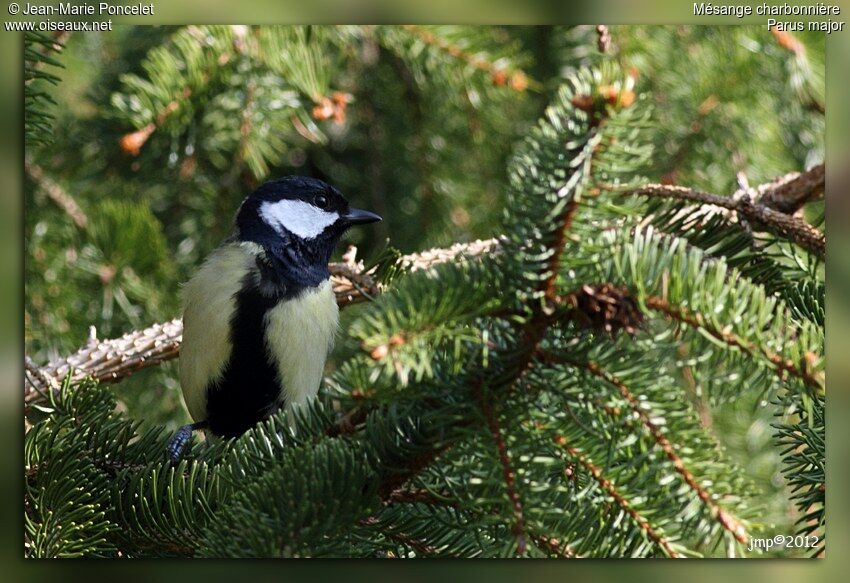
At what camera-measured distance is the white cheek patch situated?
3.19ft

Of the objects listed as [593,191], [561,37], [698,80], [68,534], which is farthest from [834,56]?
[68,534]

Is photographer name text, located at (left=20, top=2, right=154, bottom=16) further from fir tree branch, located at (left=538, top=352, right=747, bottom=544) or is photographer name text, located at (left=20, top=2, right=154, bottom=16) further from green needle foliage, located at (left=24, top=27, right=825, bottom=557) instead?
fir tree branch, located at (left=538, top=352, right=747, bottom=544)

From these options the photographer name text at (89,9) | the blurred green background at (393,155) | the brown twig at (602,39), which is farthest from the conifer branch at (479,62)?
the photographer name text at (89,9)

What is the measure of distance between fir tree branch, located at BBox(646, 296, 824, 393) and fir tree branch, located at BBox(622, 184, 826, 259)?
277mm

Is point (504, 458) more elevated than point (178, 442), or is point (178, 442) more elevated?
point (504, 458)

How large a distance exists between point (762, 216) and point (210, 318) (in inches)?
20.7

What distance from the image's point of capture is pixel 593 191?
50 cm

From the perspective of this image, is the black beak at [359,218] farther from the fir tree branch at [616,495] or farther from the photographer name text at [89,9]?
the fir tree branch at [616,495]

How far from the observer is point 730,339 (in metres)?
0.51

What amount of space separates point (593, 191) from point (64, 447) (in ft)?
1.52

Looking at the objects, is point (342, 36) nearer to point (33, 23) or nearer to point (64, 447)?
point (33, 23)

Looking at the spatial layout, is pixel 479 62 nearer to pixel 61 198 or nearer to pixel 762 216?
pixel 762 216

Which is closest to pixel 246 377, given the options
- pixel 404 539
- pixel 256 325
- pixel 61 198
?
pixel 256 325

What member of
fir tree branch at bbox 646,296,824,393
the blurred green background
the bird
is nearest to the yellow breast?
the bird
